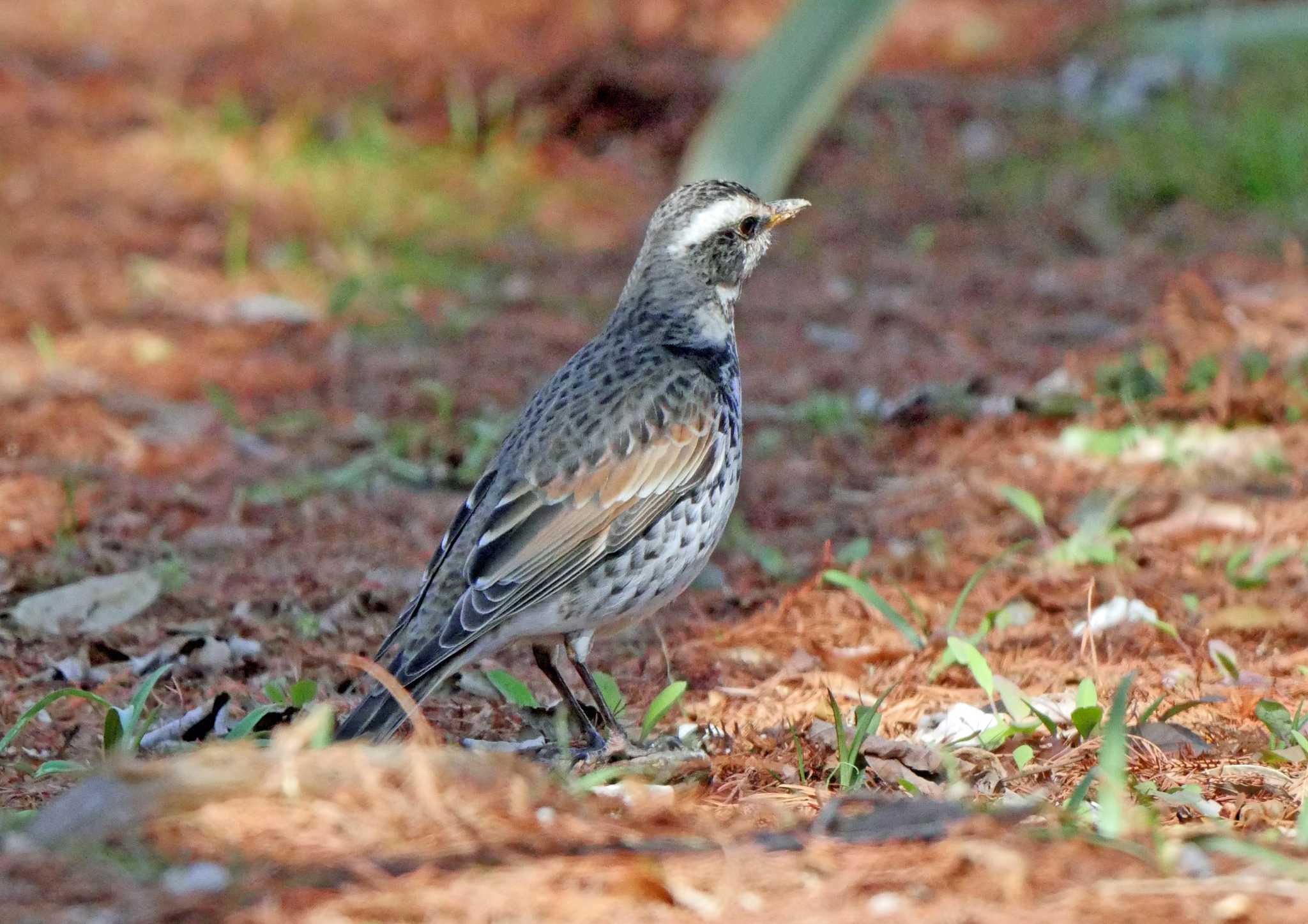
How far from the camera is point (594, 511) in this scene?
5164 millimetres

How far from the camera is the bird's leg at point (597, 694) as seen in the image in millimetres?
4562

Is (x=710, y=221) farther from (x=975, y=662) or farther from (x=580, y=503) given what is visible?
(x=975, y=662)

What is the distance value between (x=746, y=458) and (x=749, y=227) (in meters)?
1.77

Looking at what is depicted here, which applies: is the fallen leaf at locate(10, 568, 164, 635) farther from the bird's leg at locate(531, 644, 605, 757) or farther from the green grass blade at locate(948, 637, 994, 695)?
the green grass blade at locate(948, 637, 994, 695)

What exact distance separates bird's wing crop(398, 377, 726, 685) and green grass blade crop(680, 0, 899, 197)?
5115 millimetres

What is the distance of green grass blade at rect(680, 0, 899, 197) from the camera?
1027cm

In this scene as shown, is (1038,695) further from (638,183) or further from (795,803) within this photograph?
(638,183)

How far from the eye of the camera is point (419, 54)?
46.2 ft

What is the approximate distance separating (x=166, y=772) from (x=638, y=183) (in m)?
8.89

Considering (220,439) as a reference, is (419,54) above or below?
above

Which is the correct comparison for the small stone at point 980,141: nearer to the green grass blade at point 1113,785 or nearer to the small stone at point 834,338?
the small stone at point 834,338

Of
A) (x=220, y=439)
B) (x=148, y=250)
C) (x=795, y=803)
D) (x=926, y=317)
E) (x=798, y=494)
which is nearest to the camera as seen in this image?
(x=795, y=803)

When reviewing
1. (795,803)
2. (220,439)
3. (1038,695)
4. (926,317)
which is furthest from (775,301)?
(795,803)

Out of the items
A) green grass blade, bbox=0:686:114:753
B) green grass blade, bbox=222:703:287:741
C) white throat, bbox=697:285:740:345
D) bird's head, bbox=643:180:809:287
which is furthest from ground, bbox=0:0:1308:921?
bird's head, bbox=643:180:809:287
